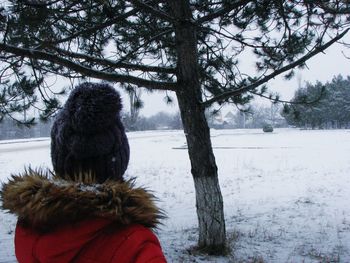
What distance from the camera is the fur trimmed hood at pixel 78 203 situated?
1.23 m

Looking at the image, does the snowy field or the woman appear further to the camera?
the snowy field

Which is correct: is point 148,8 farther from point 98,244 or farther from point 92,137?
point 98,244

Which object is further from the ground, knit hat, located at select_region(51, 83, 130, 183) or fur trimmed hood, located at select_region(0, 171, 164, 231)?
knit hat, located at select_region(51, 83, 130, 183)

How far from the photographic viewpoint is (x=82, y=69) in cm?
451

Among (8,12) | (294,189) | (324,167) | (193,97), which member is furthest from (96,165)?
(324,167)

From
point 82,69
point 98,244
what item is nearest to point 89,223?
point 98,244

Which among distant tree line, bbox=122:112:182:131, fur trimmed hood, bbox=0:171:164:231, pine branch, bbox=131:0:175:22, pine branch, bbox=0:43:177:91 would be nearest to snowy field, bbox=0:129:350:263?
fur trimmed hood, bbox=0:171:164:231

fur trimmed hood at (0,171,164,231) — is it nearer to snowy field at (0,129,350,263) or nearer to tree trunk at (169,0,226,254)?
snowy field at (0,129,350,263)

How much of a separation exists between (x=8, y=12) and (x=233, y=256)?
4.20 metres

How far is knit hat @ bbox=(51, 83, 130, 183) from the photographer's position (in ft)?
4.58

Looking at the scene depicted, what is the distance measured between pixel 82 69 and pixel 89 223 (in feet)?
11.5

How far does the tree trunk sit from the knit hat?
4039mm

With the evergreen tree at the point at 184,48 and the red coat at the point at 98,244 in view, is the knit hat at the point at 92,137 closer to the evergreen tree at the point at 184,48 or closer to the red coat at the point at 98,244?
the red coat at the point at 98,244

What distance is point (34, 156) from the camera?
22375 millimetres
